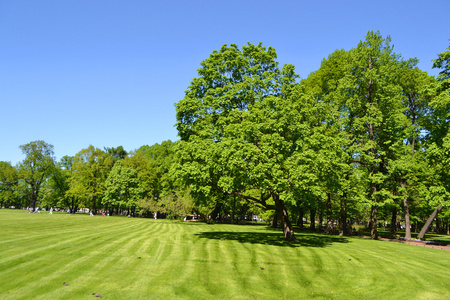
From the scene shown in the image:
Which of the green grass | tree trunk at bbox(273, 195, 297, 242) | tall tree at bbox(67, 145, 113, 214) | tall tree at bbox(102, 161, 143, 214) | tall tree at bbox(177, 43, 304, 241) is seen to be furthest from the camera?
tall tree at bbox(67, 145, 113, 214)

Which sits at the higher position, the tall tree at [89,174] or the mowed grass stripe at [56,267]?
the tall tree at [89,174]

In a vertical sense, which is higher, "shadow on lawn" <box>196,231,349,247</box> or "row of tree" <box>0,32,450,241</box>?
"row of tree" <box>0,32,450,241</box>

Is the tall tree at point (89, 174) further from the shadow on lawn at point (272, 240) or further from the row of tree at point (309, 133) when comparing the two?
the shadow on lawn at point (272, 240)

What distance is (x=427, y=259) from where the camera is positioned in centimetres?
1897

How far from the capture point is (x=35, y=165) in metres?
80.8

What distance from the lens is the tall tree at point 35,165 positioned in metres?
79.3

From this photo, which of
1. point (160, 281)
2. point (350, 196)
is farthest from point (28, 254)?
point (350, 196)

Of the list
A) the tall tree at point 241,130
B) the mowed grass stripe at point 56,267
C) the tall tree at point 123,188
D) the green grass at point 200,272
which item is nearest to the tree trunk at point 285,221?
the tall tree at point 241,130

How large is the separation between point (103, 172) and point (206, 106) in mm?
61597

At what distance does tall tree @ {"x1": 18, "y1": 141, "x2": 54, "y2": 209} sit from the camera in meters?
79.3

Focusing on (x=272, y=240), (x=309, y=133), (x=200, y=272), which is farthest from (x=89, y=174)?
(x=200, y=272)

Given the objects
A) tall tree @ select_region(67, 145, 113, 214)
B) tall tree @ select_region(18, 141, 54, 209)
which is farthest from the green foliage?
tall tree @ select_region(18, 141, 54, 209)

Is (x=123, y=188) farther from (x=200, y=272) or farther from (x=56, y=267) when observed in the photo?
(x=200, y=272)

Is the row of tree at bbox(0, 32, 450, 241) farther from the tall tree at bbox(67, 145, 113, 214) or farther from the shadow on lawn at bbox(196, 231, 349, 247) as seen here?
the tall tree at bbox(67, 145, 113, 214)
